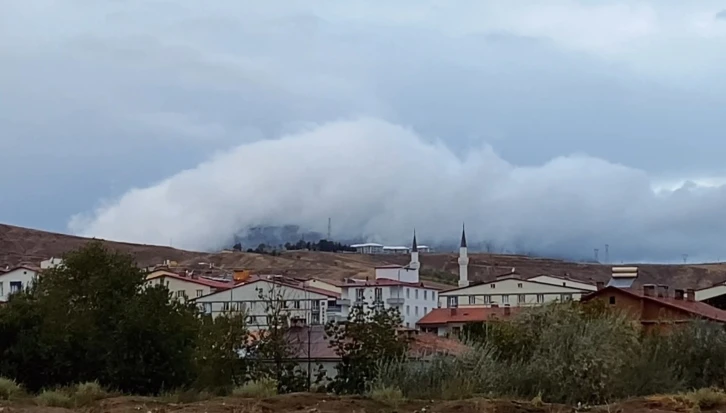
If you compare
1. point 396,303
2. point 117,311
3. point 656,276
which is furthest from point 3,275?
point 656,276

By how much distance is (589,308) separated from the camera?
4572cm

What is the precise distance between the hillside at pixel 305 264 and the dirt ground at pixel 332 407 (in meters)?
125

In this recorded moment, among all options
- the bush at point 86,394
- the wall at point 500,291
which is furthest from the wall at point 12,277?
the bush at point 86,394

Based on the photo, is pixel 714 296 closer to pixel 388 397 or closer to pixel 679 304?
pixel 679 304

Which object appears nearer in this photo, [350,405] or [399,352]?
[350,405]

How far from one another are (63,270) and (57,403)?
12259 mm

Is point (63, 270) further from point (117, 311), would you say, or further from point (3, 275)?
point (3, 275)

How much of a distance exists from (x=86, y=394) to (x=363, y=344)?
52.8 ft

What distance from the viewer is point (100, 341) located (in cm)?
2814

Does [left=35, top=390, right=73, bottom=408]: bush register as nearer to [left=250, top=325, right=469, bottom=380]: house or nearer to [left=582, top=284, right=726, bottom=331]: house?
[left=250, top=325, right=469, bottom=380]: house

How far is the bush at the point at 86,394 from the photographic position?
65.2ft

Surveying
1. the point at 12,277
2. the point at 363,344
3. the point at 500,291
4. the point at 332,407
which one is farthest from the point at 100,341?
the point at 500,291

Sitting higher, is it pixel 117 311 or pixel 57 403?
pixel 117 311

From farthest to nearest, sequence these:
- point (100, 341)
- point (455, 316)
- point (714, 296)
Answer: point (714, 296)
point (455, 316)
point (100, 341)
